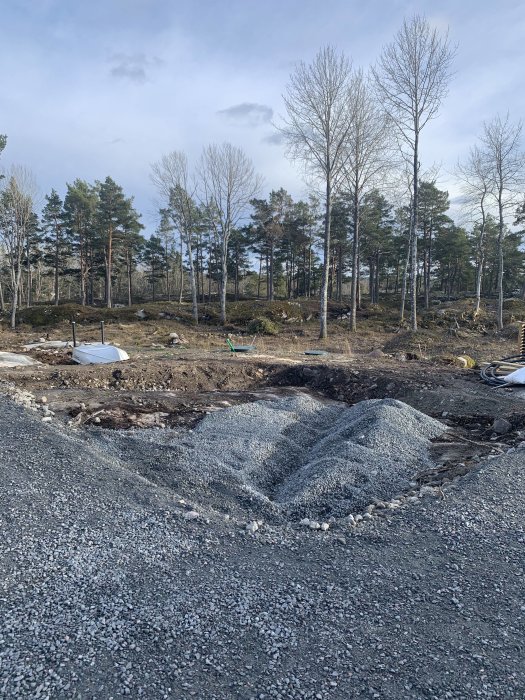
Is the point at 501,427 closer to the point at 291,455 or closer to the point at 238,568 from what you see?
the point at 291,455

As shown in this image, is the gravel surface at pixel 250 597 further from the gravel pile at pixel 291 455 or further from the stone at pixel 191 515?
the gravel pile at pixel 291 455

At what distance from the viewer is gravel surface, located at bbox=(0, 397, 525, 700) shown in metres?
2.41

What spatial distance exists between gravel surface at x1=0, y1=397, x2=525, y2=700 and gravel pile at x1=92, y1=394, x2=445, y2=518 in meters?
0.43

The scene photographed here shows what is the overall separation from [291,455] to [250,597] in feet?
11.3

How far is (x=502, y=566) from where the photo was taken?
137 inches

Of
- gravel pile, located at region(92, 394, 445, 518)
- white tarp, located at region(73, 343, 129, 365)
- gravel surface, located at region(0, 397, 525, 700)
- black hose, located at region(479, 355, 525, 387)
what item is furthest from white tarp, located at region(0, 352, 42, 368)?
black hose, located at region(479, 355, 525, 387)

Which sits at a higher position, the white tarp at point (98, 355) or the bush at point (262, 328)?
the bush at point (262, 328)

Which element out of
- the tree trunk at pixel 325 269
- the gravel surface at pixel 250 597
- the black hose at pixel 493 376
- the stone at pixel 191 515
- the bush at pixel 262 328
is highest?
the tree trunk at pixel 325 269

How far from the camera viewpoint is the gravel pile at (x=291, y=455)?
498cm

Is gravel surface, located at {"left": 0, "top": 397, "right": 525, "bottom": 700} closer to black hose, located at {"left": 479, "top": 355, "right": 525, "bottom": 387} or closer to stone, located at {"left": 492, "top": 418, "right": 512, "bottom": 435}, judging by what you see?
stone, located at {"left": 492, "top": 418, "right": 512, "bottom": 435}

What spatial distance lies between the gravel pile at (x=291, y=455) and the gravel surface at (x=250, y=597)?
43 cm

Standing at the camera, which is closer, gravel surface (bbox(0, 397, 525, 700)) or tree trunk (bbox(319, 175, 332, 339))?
gravel surface (bbox(0, 397, 525, 700))

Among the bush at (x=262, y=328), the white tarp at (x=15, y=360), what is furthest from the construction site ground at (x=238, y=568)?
the bush at (x=262, y=328)

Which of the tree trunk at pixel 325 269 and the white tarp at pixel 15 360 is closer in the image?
the white tarp at pixel 15 360
